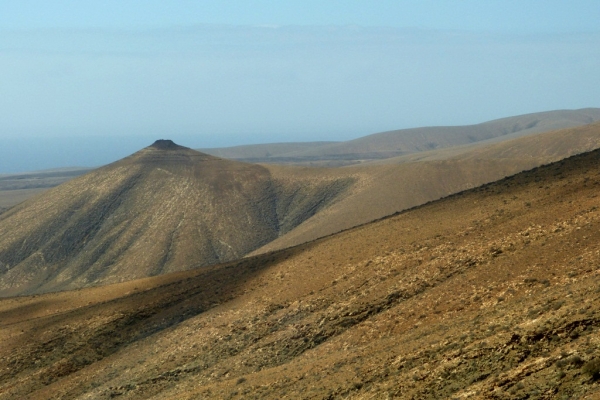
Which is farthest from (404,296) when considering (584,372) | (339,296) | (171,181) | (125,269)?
(171,181)

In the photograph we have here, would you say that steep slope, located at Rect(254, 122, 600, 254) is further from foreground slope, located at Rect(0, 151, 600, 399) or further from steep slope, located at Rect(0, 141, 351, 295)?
foreground slope, located at Rect(0, 151, 600, 399)

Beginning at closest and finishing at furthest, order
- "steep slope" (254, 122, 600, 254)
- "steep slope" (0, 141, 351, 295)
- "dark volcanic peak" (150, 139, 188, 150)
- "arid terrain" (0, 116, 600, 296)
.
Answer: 1. "steep slope" (254, 122, 600, 254)
2. "arid terrain" (0, 116, 600, 296)
3. "steep slope" (0, 141, 351, 295)
4. "dark volcanic peak" (150, 139, 188, 150)

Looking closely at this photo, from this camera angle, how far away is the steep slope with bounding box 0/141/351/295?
92062 millimetres

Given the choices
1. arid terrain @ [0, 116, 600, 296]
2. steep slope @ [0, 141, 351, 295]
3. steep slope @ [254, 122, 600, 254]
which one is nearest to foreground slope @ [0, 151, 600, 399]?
steep slope @ [254, 122, 600, 254]

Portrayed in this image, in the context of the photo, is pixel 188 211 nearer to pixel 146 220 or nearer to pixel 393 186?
pixel 146 220

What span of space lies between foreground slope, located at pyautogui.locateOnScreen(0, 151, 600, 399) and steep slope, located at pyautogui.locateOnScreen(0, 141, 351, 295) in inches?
1825

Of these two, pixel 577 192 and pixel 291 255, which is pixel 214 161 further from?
pixel 577 192

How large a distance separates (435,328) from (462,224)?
1321 centimetres

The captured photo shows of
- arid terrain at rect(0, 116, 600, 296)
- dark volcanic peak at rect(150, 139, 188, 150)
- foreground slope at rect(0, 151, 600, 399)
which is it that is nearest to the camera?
foreground slope at rect(0, 151, 600, 399)

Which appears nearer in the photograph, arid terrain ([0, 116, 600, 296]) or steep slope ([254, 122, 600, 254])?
steep slope ([254, 122, 600, 254])

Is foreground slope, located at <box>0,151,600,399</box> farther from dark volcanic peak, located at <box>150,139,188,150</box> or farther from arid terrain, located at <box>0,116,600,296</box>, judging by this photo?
dark volcanic peak, located at <box>150,139,188,150</box>

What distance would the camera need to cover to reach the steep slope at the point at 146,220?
92.1m

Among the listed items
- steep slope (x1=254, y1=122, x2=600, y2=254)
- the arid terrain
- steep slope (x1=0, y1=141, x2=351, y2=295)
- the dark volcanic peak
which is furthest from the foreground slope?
the dark volcanic peak

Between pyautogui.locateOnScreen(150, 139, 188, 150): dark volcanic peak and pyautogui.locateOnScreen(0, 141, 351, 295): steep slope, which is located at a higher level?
pyautogui.locateOnScreen(150, 139, 188, 150): dark volcanic peak
